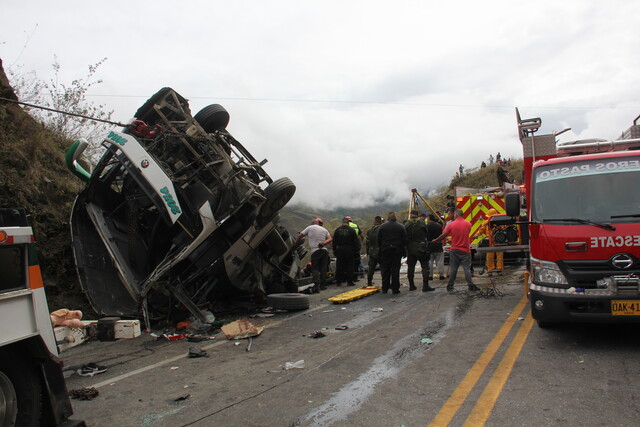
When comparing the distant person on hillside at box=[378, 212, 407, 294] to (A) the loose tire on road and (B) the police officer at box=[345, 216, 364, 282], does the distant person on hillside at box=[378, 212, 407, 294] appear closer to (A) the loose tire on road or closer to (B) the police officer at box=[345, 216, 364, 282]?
(B) the police officer at box=[345, 216, 364, 282]

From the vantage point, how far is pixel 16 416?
2.91 m

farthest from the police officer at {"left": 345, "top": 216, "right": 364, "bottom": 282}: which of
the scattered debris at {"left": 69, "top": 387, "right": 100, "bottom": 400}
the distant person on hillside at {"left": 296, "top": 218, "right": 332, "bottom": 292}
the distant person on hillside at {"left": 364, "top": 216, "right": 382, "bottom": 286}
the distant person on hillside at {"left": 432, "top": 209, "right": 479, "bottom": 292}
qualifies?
the scattered debris at {"left": 69, "top": 387, "right": 100, "bottom": 400}

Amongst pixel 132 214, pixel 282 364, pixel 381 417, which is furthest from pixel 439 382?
pixel 132 214

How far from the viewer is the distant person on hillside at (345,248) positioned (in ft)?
37.0

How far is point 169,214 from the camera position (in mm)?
6582

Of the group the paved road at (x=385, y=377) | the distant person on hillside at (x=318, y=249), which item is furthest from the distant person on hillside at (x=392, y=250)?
the paved road at (x=385, y=377)

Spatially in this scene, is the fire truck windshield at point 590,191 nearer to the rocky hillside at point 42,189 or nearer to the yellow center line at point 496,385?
Result: the yellow center line at point 496,385

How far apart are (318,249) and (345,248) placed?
68cm

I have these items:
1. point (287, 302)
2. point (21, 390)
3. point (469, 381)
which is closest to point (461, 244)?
point (287, 302)

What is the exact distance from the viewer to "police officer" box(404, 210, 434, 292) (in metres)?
9.80

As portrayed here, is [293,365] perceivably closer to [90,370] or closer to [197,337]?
[197,337]

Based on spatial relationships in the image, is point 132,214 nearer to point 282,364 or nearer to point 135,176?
point 135,176

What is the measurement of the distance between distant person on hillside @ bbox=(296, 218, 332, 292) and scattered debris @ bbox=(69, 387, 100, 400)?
6665mm

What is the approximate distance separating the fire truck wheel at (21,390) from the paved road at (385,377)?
909 mm
